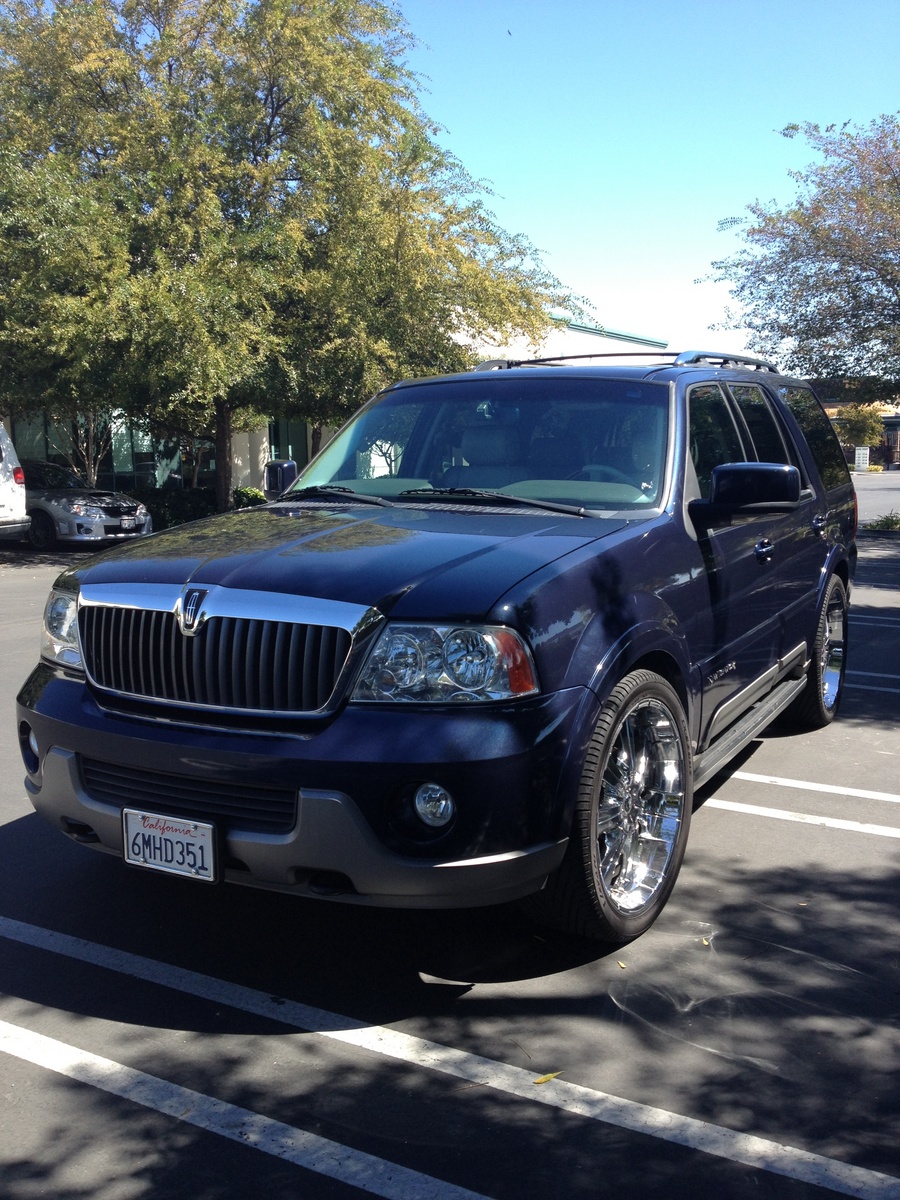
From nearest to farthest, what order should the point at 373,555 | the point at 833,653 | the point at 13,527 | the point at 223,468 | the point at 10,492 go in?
1. the point at 373,555
2. the point at 833,653
3. the point at 10,492
4. the point at 13,527
5. the point at 223,468

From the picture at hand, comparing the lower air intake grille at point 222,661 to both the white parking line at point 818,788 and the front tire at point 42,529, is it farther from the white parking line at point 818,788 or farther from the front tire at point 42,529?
the front tire at point 42,529

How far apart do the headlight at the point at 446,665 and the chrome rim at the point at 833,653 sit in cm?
394

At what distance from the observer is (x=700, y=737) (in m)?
4.36

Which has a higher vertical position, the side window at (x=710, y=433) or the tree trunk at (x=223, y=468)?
the side window at (x=710, y=433)

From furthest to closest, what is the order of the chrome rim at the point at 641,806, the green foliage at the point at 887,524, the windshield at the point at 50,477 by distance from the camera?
the green foliage at the point at 887,524 < the windshield at the point at 50,477 < the chrome rim at the point at 641,806

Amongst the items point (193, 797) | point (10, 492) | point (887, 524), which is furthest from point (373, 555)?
point (887, 524)

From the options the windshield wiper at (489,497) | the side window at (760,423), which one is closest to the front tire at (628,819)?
the windshield wiper at (489,497)

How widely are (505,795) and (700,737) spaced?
1498mm

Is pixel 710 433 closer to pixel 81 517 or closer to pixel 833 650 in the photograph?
pixel 833 650

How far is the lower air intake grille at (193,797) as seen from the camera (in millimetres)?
3197

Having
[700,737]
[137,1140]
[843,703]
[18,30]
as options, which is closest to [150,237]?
[18,30]

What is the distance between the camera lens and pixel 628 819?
3844 mm

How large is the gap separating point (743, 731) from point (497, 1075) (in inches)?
92.5

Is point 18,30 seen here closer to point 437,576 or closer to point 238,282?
point 238,282
